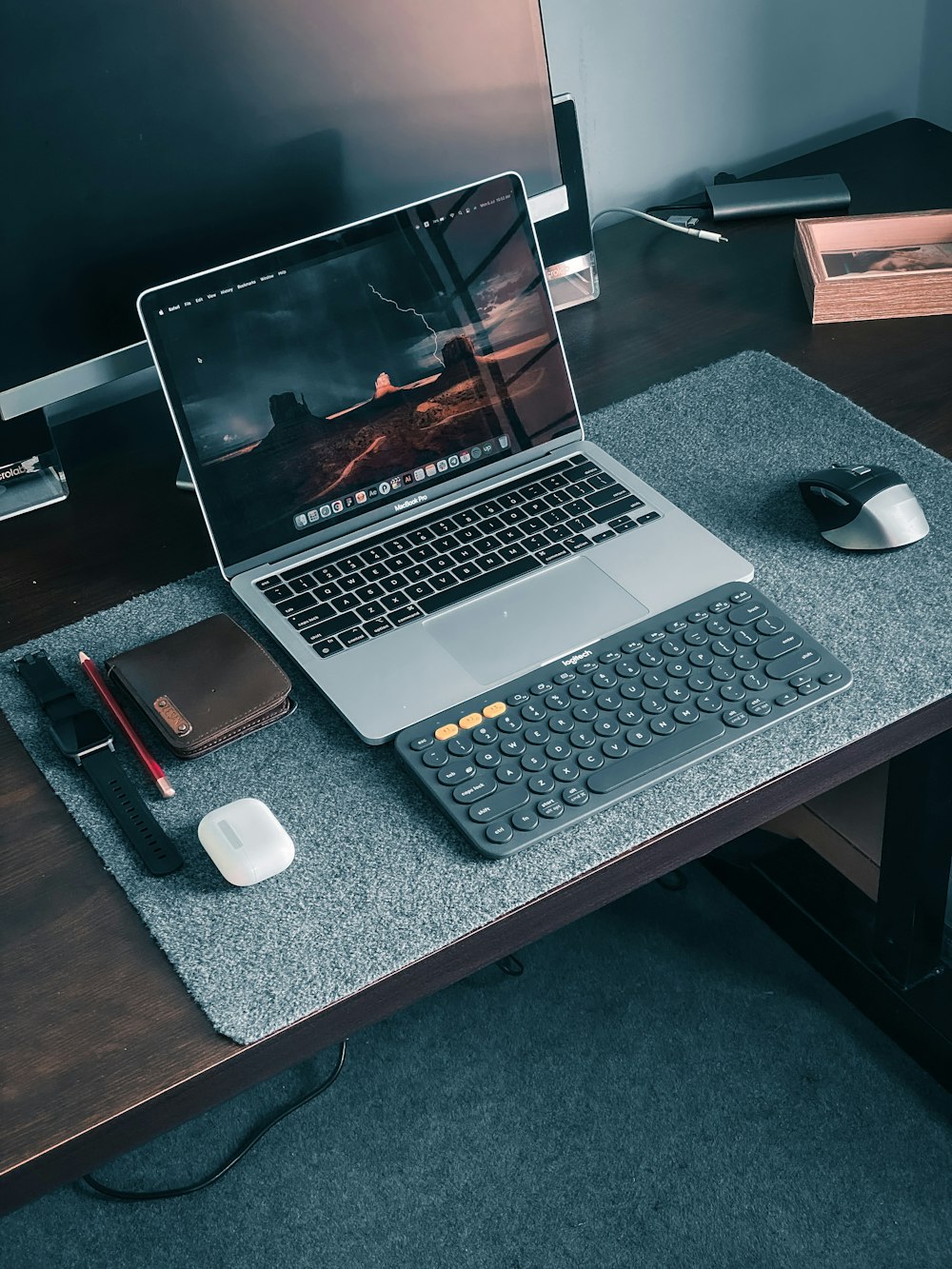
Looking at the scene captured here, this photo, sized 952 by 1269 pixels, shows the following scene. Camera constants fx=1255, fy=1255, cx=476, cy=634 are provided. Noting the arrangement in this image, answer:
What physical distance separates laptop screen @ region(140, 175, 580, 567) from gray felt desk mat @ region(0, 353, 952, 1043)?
99mm

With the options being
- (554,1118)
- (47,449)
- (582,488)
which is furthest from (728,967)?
(47,449)

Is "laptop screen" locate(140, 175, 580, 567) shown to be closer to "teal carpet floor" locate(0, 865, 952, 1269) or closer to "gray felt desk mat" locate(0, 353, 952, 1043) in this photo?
"gray felt desk mat" locate(0, 353, 952, 1043)

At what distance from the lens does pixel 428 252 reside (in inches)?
39.2

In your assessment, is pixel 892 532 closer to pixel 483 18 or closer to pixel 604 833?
pixel 604 833

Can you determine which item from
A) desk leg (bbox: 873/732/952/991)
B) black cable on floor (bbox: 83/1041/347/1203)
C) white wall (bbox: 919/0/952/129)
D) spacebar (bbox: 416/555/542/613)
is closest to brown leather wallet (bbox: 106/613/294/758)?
spacebar (bbox: 416/555/542/613)

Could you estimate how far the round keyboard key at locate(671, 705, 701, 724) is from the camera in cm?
81

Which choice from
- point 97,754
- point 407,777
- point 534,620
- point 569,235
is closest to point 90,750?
point 97,754

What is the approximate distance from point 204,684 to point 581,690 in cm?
26

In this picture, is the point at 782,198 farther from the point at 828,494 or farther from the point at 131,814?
the point at 131,814

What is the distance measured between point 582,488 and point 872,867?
54 cm

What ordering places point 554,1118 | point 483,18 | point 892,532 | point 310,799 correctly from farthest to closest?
1. point 554,1118
2. point 483,18
3. point 892,532
4. point 310,799

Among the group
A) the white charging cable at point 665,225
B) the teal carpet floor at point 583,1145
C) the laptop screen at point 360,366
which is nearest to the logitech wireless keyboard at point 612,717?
the laptop screen at point 360,366

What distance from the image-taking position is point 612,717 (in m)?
0.82

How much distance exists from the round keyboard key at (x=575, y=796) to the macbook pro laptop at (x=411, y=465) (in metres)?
0.12
